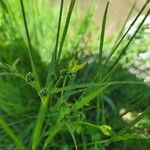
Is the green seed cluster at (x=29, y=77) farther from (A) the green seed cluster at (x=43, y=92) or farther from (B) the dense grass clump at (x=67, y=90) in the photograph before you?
(B) the dense grass clump at (x=67, y=90)

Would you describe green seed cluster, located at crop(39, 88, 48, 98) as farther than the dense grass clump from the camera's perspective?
No

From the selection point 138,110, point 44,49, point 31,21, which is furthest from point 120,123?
point 31,21

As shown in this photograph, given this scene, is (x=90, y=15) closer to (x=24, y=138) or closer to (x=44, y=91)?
(x=24, y=138)

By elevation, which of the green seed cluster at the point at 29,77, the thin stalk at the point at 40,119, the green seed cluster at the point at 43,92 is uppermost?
→ the green seed cluster at the point at 29,77

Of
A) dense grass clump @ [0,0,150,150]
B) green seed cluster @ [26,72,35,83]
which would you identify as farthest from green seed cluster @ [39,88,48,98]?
dense grass clump @ [0,0,150,150]

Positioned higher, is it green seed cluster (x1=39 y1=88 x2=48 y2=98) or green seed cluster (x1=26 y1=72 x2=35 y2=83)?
green seed cluster (x1=26 y1=72 x2=35 y2=83)

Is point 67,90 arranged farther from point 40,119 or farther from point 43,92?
point 43,92

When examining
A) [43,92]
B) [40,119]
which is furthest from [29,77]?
[40,119]

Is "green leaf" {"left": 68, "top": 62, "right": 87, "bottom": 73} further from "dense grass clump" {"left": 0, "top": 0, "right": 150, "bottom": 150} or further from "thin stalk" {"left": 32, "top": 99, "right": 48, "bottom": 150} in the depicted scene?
"dense grass clump" {"left": 0, "top": 0, "right": 150, "bottom": 150}

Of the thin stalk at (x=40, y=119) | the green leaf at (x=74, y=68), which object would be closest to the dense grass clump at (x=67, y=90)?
the thin stalk at (x=40, y=119)

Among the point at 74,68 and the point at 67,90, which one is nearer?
the point at 74,68

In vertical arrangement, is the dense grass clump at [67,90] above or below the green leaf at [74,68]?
above
